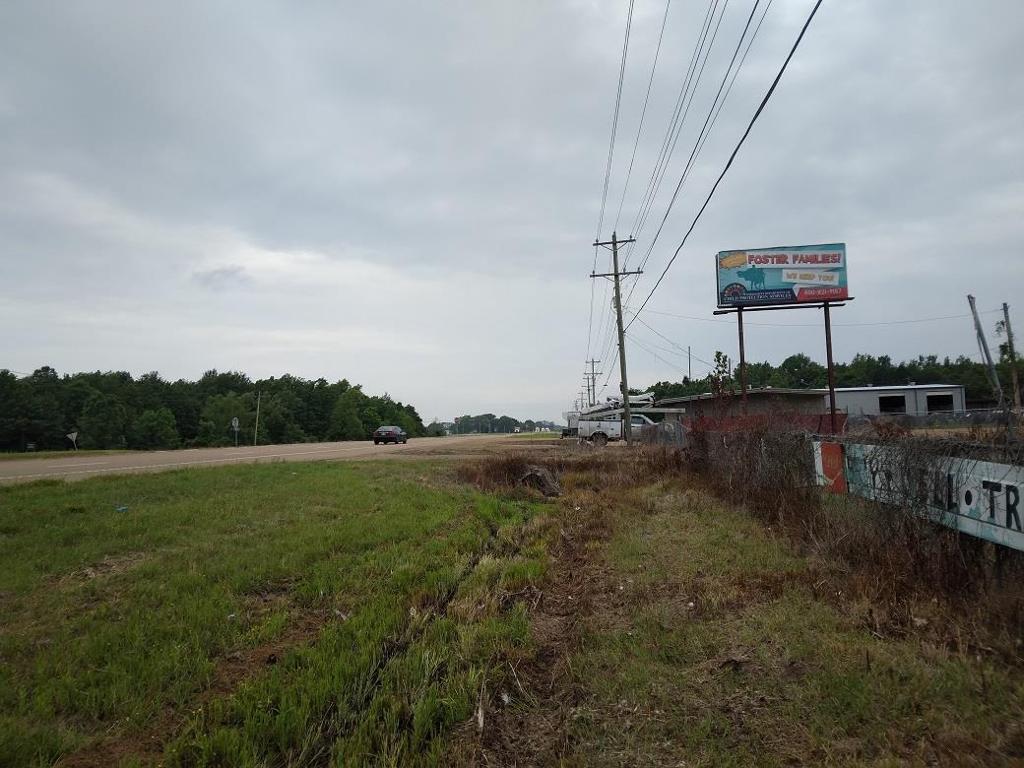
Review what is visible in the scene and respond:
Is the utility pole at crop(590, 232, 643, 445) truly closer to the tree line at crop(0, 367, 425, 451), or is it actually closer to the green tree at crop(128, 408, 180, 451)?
the tree line at crop(0, 367, 425, 451)

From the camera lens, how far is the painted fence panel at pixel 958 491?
423 centimetres

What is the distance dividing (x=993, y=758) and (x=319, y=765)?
3579mm

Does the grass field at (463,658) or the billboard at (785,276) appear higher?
the billboard at (785,276)

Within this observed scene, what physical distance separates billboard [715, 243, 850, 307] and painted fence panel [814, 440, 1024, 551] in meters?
26.6

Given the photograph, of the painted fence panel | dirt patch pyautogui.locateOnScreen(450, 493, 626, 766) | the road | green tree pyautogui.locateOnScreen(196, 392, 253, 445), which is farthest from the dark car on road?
green tree pyautogui.locateOnScreen(196, 392, 253, 445)

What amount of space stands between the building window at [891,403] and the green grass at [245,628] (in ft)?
177

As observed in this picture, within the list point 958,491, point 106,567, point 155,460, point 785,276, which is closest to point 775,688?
point 958,491

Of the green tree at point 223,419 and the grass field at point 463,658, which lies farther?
the green tree at point 223,419

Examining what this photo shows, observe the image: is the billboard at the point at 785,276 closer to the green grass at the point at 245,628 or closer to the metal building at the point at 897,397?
the metal building at the point at 897,397

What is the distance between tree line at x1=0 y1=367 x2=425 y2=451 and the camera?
70.6m

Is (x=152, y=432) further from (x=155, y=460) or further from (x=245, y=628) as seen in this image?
(x=245, y=628)

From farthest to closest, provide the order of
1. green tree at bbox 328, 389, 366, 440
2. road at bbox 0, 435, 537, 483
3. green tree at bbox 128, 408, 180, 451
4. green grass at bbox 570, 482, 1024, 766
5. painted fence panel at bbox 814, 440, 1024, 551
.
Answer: green tree at bbox 328, 389, 366, 440 < green tree at bbox 128, 408, 180, 451 < road at bbox 0, 435, 537, 483 < painted fence panel at bbox 814, 440, 1024, 551 < green grass at bbox 570, 482, 1024, 766

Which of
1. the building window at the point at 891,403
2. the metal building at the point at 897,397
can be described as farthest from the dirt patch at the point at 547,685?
the building window at the point at 891,403

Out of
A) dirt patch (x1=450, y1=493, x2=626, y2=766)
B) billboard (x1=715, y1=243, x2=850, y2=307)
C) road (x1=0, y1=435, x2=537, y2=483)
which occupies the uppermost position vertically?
billboard (x1=715, y1=243, x2=850, y2=307)
